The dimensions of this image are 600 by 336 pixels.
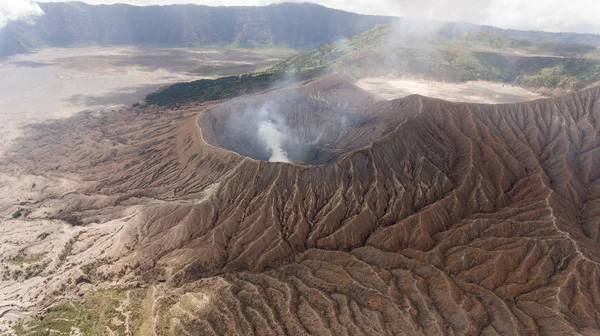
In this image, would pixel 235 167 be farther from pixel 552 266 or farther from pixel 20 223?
pixel 552 266

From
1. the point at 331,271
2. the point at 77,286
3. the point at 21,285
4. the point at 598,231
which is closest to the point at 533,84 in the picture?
the point at 598,231

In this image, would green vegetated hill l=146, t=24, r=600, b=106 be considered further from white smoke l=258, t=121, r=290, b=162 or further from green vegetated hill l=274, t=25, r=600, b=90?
white smoke l=258, t=121, r=290, b=162

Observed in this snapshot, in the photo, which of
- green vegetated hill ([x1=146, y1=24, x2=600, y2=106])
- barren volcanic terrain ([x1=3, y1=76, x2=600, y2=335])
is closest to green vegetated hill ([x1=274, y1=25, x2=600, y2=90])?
green vegetated hill ([x1=146, y1=24, x2=600, y2=106])

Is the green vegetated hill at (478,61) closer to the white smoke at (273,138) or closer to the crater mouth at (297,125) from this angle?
the crater mouth at (297,125)

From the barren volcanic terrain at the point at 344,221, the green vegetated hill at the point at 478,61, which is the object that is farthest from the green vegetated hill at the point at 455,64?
the barren volcanic terrain at the point at 344,221

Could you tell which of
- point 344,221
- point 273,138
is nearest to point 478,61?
point 273,138

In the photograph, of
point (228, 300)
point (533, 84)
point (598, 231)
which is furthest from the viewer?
point (533, 84)
